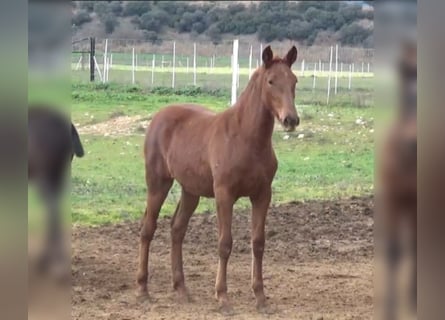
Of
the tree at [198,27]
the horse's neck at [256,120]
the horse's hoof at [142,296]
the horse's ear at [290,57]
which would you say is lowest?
the horse's hoof at [142,296]

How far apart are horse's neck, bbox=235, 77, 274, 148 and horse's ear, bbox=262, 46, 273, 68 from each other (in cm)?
19

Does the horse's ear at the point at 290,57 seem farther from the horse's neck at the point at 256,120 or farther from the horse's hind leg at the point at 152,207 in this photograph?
the horse's hind leg at the point at 152,207

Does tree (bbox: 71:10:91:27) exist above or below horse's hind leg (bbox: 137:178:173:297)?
above

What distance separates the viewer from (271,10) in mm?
34750

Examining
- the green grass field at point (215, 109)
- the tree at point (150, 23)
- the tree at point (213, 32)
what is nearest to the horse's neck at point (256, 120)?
the green grass field at point (215, 109)

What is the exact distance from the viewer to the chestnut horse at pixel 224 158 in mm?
5285

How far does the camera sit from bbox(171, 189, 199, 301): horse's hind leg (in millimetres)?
5965

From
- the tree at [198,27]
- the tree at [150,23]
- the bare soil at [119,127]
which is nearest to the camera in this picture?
the bare soil at [119,127]

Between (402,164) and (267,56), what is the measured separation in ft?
14.9

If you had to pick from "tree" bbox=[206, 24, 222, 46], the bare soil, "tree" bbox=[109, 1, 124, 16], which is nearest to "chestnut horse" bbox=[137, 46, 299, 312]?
the bare soil

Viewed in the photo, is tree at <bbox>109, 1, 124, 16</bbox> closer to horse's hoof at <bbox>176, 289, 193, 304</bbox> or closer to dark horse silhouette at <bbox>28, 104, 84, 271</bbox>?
horse's hoof at <bbox>176, 289, 193, 304</bbox>

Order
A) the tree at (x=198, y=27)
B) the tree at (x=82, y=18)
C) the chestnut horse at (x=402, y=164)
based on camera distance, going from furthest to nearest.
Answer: the tree at (x=198, y=27), the tree at (x=82, y=18), the chestnut horse at (x=402, y=164)

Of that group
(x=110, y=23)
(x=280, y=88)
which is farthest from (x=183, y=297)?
(x=110, y=23)

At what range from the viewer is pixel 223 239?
558 cm
